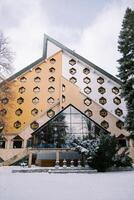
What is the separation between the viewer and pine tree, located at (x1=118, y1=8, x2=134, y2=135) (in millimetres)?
20344

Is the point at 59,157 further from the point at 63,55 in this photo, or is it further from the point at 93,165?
the point at 63,55

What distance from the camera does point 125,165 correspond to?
18.8 m

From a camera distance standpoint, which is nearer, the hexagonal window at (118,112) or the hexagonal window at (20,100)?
the hexagonal window at (118,112)

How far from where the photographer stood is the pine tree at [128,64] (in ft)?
66.7

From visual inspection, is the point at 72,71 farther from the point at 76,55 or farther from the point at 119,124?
the point at 119,124

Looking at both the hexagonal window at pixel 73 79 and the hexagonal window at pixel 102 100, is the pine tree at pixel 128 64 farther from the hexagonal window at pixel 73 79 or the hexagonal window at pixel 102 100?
the hexagonal window at pixel 73 79

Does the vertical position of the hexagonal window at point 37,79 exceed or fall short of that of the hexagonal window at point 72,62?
it falls short

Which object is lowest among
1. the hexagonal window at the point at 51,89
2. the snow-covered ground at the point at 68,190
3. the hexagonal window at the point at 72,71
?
the snow-covered ground at the point at 68,190

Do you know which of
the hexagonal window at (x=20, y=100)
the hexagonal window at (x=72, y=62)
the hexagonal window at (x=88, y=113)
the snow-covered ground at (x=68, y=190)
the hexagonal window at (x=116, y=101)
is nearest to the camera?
the snow-covered ground at (x=68, y=190)

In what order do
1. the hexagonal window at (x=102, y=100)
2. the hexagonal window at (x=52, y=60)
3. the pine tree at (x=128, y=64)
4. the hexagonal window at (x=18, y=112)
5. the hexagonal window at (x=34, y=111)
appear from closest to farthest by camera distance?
1. the pine tree at (x=128, y=64)
2. the hexagonal window at (x=34, y=111)
3. the hexagonal window at (x=18, y=112)
4. the hexagonal window at (x=102, y=100)
5. the hexagonal window at (x=52, y=60)

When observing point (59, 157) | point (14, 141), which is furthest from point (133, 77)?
point (14, 141)

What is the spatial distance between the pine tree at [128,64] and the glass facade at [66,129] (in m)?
8.09

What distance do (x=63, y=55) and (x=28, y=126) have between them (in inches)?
523

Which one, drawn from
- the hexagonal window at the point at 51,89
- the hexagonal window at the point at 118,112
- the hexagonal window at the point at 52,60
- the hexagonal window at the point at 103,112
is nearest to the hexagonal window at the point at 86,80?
the hexagonal window at the point at 51,89
